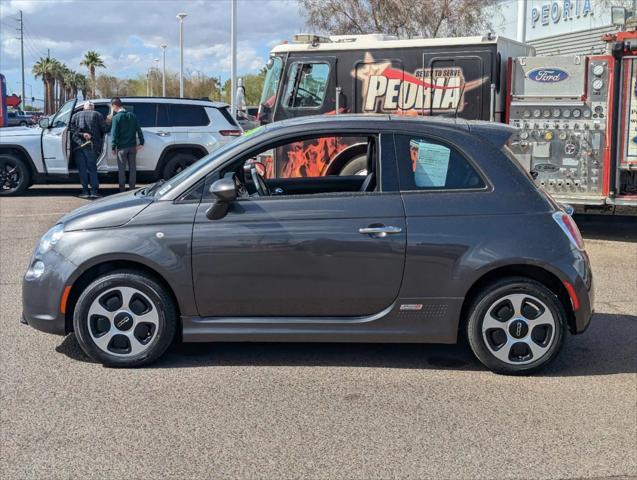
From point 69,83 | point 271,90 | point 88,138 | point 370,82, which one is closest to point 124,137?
point 88,138

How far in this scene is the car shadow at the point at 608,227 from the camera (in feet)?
Result: 34.9

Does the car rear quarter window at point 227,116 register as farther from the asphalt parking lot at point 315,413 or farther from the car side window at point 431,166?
the car side window at point 431,166

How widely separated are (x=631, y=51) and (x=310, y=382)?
6683 millimetres

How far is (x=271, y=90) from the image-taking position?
1062 centimetres

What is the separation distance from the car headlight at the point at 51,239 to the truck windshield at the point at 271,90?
18.1 feet

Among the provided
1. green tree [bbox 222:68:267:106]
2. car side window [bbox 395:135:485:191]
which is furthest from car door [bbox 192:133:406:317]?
green tree [bbox 222:68:267:106]

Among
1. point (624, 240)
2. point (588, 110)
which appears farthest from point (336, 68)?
point (624, 240)

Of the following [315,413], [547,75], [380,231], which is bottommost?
[315,413]

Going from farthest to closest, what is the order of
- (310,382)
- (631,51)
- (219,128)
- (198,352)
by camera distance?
(219,128), (631,51), (198,352), (310,382)

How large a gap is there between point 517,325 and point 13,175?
40.7 ft

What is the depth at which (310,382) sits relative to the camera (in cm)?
503

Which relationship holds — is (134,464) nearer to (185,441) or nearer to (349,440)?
(185,441)

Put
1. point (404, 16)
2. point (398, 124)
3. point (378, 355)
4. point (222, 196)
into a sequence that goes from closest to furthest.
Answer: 1. point (222, 196)
2. point (398, 124)
3. point (378, 355)
4. point (404, 16)

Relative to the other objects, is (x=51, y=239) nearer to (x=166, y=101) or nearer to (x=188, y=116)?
(x=188, y=116)
